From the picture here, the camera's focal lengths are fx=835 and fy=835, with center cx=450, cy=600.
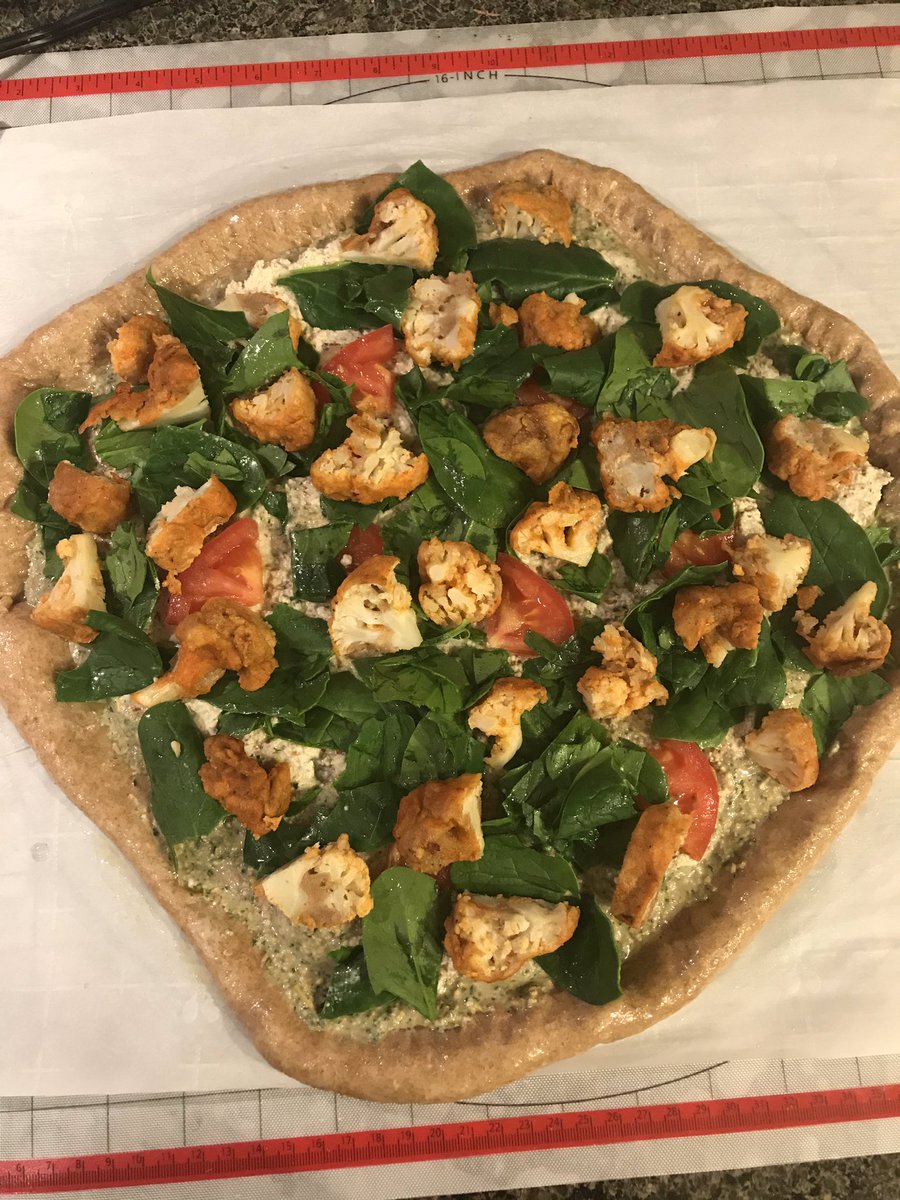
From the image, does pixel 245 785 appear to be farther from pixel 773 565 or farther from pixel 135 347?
pixel 773 565

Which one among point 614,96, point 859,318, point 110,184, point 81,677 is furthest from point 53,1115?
point 614,96

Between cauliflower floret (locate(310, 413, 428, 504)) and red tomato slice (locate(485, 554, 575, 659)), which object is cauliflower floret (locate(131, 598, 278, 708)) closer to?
cauliflower floret (locate(310, 413, 428, 504))

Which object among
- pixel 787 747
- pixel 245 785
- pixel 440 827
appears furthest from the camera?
pixel 787 747

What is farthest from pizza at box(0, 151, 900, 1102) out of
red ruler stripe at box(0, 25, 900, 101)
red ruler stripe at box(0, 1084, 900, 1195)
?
red ruler stripe at box(0, 25, 900, 101)

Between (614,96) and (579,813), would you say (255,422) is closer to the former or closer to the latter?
(579,813)

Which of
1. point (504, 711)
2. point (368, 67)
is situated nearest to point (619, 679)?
point (504, 711)

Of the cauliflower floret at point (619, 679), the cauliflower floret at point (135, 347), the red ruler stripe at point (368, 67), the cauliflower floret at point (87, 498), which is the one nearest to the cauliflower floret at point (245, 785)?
the cauliflower floret at point (87, 498)

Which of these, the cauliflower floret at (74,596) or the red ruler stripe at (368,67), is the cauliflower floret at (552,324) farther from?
the cauliflower floret at (74,596)
